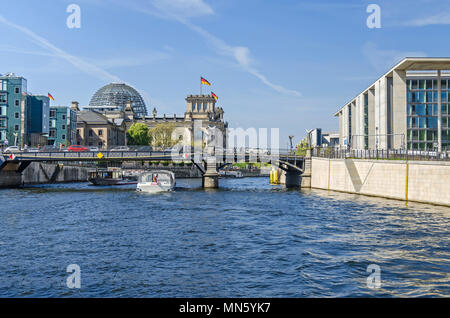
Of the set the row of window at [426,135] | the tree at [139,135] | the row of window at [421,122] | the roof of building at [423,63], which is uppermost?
the roof of building at [423,63]

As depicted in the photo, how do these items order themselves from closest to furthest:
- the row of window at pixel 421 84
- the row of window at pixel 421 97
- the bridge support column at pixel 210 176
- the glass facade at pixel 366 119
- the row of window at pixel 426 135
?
the bridge support column at pixel 210 176 → the row of window at pixel 426 135 → the row of window at pixel 421 97 → the row of window at pixel 421 84 → the glass facade at pixel 366 119

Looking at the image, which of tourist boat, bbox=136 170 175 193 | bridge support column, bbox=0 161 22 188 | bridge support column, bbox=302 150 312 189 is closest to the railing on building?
bridge support column, bbox=302 150 312 189

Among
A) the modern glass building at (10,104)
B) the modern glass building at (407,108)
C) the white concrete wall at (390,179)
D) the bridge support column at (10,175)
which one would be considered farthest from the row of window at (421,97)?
the modern glass building at (10,104)

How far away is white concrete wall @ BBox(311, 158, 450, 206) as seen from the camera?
136 feet

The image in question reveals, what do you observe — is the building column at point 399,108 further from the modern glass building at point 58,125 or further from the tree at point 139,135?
the tree at point 139,135

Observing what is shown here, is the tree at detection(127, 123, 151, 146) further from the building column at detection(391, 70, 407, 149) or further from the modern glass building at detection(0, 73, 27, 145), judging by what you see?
the building column at detection(391, 70, 407, 149)

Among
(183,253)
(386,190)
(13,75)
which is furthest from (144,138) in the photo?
(183,253)

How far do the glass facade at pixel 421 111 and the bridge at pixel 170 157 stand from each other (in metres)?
22.5

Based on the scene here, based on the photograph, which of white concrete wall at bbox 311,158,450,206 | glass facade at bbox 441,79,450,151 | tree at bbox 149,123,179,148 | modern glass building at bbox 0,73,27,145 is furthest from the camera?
tree at bbox 149,123,179,148

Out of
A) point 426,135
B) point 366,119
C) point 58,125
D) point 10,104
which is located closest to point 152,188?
point 366,119

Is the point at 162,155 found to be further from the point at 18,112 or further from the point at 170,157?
the point at 18,112

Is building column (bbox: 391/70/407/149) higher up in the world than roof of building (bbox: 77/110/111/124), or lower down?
lower down

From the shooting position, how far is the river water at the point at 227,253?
1559 cm

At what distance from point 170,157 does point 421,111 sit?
159ft
